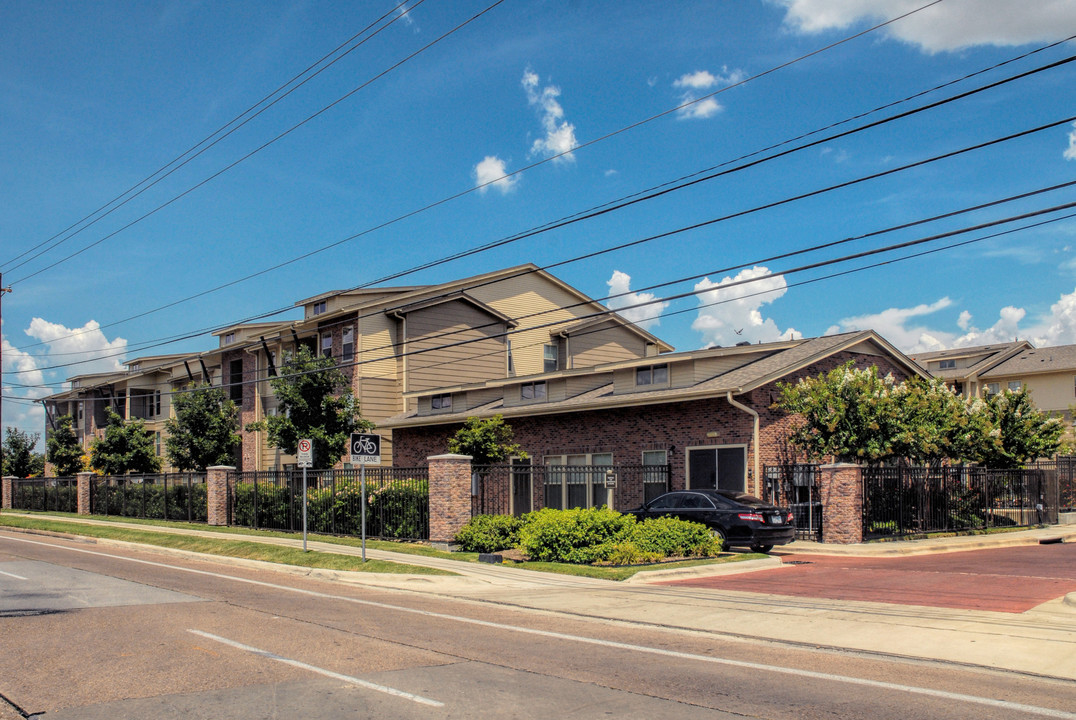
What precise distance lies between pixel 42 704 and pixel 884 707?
6.89 meters

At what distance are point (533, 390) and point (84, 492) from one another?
23678 millimetres

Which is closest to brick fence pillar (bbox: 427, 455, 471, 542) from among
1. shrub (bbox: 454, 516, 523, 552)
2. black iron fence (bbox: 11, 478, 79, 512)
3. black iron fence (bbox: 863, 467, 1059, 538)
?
shrub (bbox: 454, 516, 523, 552)

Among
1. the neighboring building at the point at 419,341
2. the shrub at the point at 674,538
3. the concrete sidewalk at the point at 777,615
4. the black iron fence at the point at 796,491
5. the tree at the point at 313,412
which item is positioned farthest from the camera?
the neighboring building at the point at 419,341

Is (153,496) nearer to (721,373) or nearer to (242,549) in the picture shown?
(242,549)

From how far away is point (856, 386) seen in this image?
24594 mm

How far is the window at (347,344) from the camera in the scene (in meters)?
39.1

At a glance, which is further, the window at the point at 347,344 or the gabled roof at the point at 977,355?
the gabled roof at the point at 977,355

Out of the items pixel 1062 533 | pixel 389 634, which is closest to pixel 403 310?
pixel 1062 533

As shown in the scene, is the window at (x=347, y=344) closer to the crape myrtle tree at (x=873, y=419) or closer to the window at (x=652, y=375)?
the window at (x=652, y=375)

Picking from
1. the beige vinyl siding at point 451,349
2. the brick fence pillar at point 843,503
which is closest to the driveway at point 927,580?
the brick fence pillar at point 843,503

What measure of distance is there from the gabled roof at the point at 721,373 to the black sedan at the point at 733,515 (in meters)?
4.88

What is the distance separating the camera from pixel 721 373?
92.3ft

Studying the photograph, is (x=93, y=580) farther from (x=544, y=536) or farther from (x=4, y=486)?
(x=4, y=486)

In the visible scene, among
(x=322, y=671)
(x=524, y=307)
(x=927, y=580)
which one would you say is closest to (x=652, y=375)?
(x=927, y=580)
